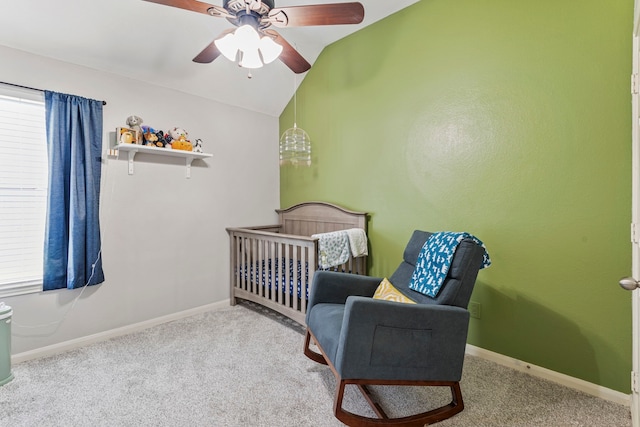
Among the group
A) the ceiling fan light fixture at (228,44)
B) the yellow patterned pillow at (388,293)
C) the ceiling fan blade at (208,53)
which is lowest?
the yellow patterned pillow at (388,293)

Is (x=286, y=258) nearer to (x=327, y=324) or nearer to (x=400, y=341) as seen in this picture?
(x=327, y=324)

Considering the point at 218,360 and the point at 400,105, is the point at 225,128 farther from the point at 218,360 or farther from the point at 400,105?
the point at 218,360

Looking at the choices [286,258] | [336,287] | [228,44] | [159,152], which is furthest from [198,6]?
[286,258]

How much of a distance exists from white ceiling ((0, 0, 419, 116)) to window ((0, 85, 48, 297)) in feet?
1.36

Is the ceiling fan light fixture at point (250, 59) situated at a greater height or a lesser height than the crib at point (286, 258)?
greater

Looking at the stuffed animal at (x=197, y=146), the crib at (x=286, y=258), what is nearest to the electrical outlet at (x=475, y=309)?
the crib at (x=286, y=258)

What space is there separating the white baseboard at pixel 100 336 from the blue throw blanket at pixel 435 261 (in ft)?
7.35

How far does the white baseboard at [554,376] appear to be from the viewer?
1.80 meters

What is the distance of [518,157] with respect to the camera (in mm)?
2125

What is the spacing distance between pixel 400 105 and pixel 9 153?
2970 millimetres

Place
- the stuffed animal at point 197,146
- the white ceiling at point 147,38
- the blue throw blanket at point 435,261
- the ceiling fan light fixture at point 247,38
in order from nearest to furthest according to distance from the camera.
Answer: the ceiling fan light fixture at point 247,38 → the blue throw blanket at point 435,261 → the white ceiling at point 147,38 → the stuffed animal at point 197,146

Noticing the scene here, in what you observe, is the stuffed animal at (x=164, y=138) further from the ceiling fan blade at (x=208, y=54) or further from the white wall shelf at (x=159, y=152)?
the ceiling fan blade at (x=208, y=54)

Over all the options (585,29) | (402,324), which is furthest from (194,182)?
(585,29)

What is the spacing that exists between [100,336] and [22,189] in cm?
127
